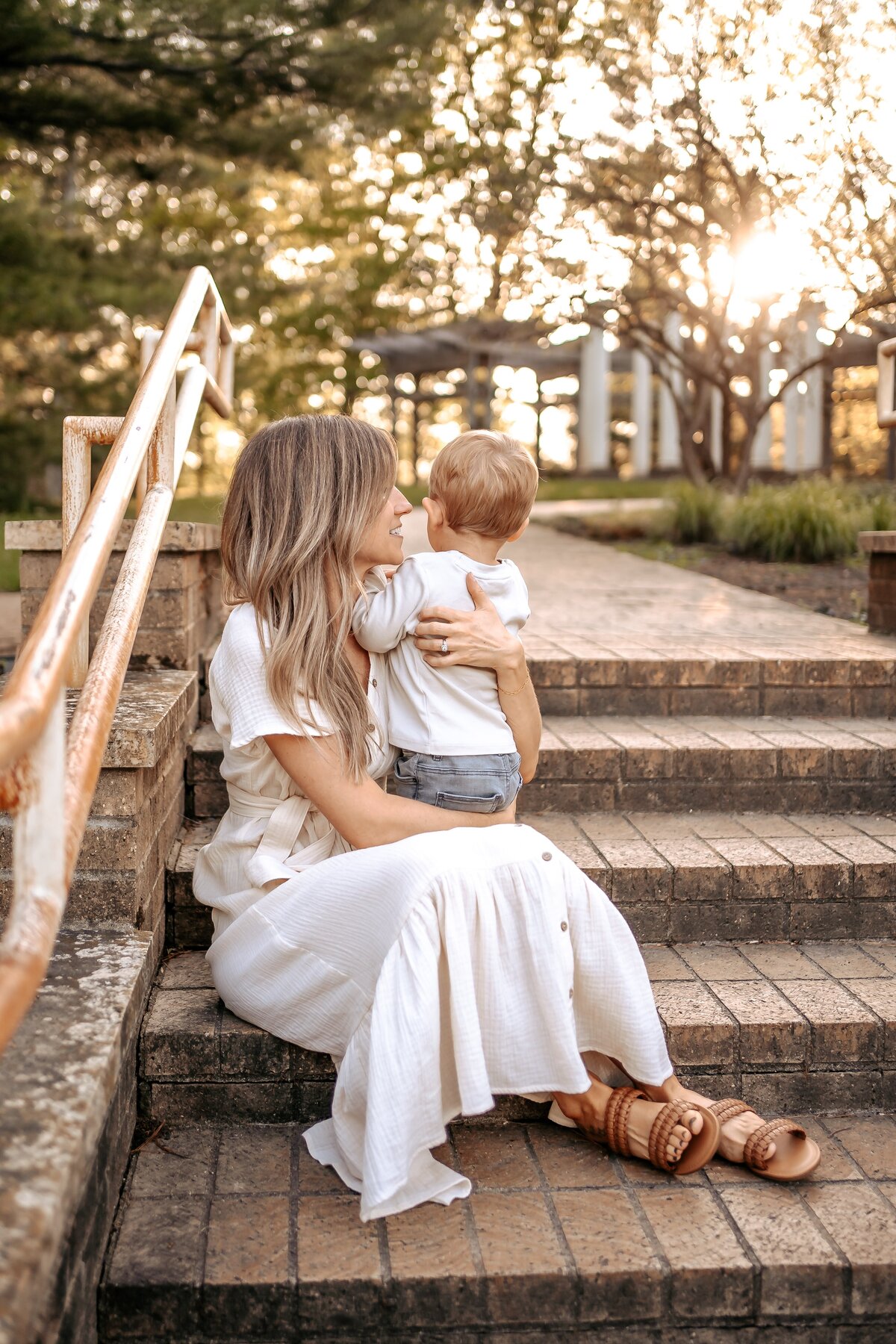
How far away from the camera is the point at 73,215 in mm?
11125

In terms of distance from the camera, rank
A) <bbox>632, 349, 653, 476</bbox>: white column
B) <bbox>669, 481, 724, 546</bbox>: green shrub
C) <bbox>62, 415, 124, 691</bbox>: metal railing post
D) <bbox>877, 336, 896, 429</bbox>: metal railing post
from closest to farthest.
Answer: <bbox>62, 415, 124, 691</bbox>: metal railing post < <bbox>877, 336, 896, 429</bbox>: metal railing post < <bbox>669, 481, 724, 546</bbox>: green shrub < <bbox>632, 349, 653, 476</bbox>: white column

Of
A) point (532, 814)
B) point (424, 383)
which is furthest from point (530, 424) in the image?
point (532, 814)

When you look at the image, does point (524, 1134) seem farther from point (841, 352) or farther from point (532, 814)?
point (841, 352)

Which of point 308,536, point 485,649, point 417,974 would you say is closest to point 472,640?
point 485,649

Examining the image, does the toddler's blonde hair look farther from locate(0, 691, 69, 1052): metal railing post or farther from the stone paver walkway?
the stone paver walkway

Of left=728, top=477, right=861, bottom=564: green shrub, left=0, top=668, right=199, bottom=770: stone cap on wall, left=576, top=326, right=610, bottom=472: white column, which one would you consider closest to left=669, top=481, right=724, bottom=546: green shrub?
left=728, top=477, right=861, bottom=564: green shrub

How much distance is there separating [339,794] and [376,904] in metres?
0.23

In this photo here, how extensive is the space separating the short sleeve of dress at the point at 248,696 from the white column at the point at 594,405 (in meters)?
13.9

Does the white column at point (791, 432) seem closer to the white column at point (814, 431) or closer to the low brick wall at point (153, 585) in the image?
the white column at point (814, 431)

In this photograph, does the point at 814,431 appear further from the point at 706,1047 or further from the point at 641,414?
the point at 706,1047

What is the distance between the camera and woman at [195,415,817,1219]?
202cm

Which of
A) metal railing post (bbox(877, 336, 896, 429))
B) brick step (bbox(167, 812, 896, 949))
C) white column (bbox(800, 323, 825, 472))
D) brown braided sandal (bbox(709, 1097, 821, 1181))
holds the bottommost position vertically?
brown braided sandal (bbox(709, 1097, 821, 1181))

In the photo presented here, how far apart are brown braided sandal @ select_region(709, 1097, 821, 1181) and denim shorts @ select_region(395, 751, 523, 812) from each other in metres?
0.72

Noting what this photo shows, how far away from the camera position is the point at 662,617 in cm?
516
